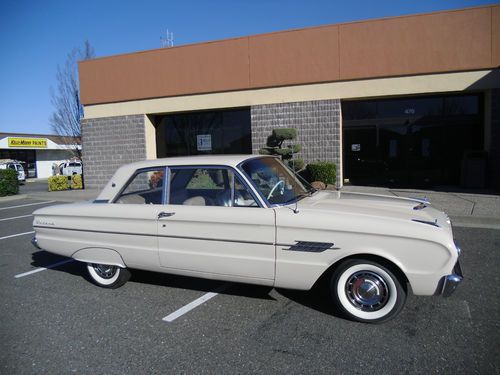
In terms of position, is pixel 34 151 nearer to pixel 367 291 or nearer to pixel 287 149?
pixel 287 149

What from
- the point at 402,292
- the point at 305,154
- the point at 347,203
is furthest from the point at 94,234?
the point at 305,154

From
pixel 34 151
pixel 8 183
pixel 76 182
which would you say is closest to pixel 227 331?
pixel 76 182

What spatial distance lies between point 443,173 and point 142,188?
39.4 feet

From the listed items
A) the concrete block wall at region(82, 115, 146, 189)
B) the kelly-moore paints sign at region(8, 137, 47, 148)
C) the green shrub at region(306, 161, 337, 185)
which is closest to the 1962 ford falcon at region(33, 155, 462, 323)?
the green shrub at region(306, 161, 337, 185)

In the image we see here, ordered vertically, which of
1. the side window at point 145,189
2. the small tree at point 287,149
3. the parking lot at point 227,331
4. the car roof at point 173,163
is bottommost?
the parking lot at point 227,331

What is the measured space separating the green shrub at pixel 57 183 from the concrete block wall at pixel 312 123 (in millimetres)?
10096

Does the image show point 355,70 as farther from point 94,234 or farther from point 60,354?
point 60,354

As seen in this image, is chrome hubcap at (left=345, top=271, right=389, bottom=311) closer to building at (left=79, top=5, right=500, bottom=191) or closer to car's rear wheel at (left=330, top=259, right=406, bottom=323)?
car's rear wheel at (left=330, top=259, right=406, bottom=323)

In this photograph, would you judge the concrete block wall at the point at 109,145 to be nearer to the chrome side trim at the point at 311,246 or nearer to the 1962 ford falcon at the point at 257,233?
the 1962 ford falcon at the point at 257,233

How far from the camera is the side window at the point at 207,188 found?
3.98m

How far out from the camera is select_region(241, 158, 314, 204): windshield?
3.95 m

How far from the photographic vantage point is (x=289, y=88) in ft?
44.7

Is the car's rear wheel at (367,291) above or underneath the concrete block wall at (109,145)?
underneath

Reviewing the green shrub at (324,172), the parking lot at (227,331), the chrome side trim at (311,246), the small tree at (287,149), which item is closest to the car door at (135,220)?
the parking lot at (227,331)
